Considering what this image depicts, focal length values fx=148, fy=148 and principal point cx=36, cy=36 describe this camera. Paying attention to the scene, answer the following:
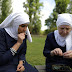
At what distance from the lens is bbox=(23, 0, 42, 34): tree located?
121 feet

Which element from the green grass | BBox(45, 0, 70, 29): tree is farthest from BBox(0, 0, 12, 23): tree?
the green grass

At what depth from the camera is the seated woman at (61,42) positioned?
2668 mm

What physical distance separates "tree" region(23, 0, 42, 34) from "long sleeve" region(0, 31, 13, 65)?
110ft

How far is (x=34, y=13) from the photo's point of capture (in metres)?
38.3

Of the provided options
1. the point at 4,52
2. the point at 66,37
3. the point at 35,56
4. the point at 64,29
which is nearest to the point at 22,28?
the point at 4,52

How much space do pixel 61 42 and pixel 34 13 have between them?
1415 inches

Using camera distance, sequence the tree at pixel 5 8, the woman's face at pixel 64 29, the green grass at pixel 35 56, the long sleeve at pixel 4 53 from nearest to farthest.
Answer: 1. the long sleeve at pixel 4 53
2. the woman's face at pixel 64 29
3. the green grass at pixel 35 56
4. the tree at pixel 5 8

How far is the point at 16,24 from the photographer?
2521 mm

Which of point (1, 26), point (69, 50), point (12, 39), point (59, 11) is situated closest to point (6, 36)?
point (12, 39)

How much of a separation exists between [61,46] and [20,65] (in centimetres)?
87

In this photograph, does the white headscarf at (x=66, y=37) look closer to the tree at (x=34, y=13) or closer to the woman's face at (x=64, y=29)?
the woman's face at (x=64, y=29)

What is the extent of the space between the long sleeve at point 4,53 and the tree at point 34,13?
110ft

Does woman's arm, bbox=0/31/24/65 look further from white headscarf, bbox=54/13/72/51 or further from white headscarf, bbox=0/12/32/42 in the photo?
white headscarf, bbox=54/13/72/51

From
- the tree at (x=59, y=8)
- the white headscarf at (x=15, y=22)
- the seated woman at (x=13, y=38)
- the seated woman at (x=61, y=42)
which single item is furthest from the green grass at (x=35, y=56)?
the tree at (x=59, y=8)
